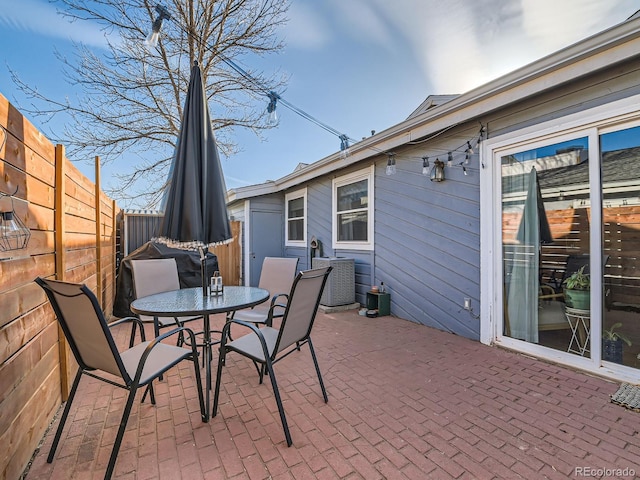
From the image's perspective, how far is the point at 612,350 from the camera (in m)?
2.58

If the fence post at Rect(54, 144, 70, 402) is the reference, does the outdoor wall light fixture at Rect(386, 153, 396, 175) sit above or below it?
Result: above

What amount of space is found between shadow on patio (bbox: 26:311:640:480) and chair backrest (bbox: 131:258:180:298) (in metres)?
0.87

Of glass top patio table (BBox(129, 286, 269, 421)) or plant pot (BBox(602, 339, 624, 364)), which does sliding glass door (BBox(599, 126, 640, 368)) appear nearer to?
plant pot (BBox(602, 339, 624, 364))

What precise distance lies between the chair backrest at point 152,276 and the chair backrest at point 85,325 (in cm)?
134

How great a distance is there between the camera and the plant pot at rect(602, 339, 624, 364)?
2555 mm

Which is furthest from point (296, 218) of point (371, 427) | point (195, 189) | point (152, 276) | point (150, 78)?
point (371, 427)

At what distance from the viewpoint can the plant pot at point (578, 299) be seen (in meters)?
2.71

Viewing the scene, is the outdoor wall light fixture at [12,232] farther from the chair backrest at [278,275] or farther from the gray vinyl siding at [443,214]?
the gray vinyl siding at [443,214]

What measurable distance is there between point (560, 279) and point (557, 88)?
5.90ft

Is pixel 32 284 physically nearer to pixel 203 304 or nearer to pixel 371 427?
pixel 203 304

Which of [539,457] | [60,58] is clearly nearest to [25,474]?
[539,457]

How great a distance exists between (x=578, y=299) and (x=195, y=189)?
3544 mm

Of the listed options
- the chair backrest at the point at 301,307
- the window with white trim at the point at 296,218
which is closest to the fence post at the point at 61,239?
the chair backrest at the point at 301,307

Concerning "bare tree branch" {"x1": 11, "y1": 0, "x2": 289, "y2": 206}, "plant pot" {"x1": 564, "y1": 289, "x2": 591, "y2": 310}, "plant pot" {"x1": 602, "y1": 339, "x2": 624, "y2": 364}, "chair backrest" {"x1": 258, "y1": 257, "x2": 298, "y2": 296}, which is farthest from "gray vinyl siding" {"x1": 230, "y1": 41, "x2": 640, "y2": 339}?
"bare tree branch" {"x1": 11, "y1": 0, "x2": 289, "y2": 206}
